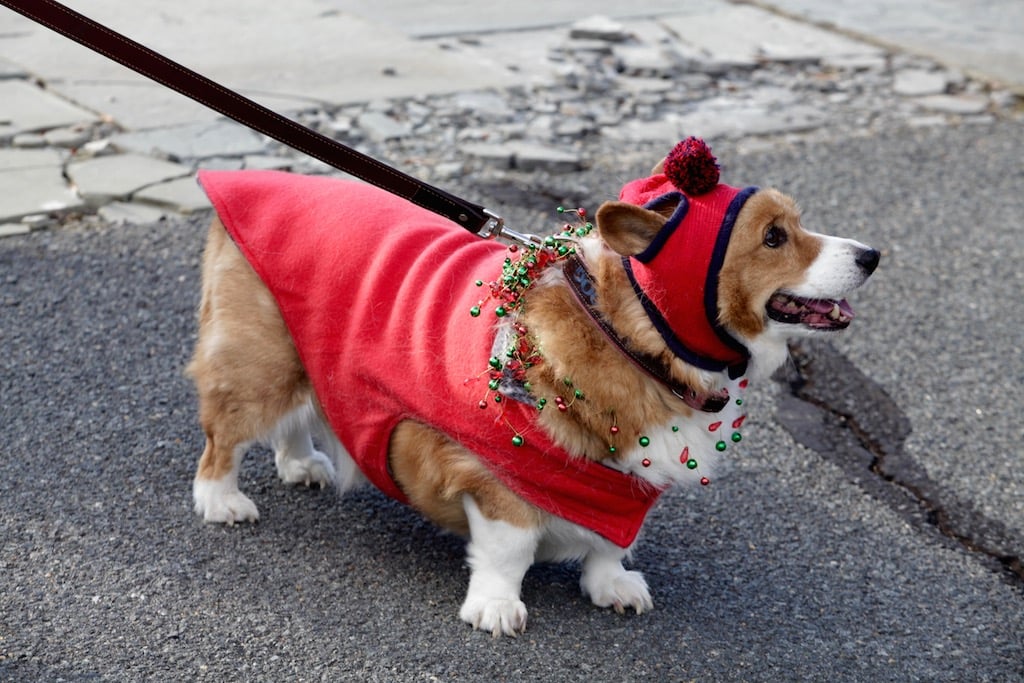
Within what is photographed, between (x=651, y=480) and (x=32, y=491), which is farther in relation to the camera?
(x=32, y=491)

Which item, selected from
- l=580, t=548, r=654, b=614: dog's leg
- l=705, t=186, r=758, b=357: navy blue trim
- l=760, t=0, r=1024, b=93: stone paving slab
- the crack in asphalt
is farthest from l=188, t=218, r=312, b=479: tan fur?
l=760, t=0, r=1024, b=93: stone paving slab

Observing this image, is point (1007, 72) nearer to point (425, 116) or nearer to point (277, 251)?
point (425, 116)

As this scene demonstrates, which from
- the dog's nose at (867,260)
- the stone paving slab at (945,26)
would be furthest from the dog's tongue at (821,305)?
the stone paving slab at (945,26)

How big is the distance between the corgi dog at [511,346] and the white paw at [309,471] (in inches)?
8.1

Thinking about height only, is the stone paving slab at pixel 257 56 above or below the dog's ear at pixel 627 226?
below

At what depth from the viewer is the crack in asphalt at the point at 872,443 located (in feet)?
11.3

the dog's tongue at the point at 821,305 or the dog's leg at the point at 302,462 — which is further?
the dog's leg at the point at 302,462

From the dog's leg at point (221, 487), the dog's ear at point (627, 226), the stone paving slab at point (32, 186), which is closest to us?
the dog's ear at point (627, 226)

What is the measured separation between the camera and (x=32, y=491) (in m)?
3.15

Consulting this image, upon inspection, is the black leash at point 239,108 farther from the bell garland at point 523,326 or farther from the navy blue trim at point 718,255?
the navy blue trim at point 718,255

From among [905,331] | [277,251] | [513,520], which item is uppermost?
[277,251]

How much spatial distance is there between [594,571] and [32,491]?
5.04ft

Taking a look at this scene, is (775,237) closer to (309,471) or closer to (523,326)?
(523,326)

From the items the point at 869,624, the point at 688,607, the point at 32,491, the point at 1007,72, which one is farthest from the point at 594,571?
the point at 1007,72
